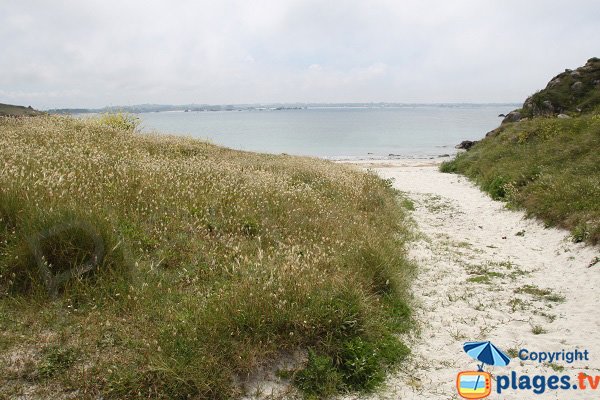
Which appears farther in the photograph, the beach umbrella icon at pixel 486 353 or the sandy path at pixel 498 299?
the beach umbrella icon at pixel 486 353

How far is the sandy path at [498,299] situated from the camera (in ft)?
19.7

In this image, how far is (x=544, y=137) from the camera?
76.1 ft

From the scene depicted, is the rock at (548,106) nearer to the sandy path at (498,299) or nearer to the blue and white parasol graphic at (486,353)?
the sandy path at (498,299)

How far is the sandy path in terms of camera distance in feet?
19.7

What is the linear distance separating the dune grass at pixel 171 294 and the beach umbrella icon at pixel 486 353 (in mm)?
1130

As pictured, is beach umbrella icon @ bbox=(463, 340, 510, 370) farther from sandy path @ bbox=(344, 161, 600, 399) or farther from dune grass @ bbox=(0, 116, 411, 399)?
dune grass @ bbox=(0, 116, 411, 399)

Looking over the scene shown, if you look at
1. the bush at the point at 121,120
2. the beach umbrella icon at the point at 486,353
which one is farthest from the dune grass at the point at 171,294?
the bush at the point at 121,120

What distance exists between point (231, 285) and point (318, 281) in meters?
1.45

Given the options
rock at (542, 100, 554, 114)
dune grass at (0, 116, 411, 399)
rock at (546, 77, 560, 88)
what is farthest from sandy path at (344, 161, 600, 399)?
rock at (546, 77, 560, 88)

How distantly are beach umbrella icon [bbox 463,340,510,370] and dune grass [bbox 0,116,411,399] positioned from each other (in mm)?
1130

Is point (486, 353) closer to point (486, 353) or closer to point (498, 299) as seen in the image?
point (486, 353)

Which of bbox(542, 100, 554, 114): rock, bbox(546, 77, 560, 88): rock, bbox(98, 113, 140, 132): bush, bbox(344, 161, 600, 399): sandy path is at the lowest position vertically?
bbox(344, 161, 600, 399): sandy path

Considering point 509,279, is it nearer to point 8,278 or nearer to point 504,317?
point 504,317

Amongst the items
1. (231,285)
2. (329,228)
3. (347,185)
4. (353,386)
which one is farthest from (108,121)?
(353,386)
